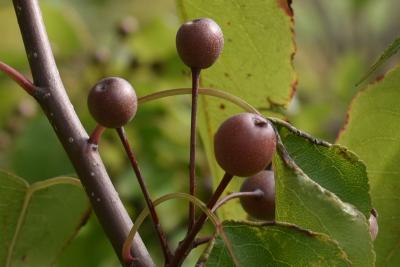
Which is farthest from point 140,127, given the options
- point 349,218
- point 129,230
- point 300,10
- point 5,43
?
point 300,10

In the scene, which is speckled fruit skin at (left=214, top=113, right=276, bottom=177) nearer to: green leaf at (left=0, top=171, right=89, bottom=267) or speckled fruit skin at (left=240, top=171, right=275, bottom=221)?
speckled fruit skin at (left=240, top=171, right=275, bottom=221)

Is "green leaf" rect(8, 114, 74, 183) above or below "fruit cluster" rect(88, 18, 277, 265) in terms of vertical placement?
below

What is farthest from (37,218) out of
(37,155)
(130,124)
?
(130,124)

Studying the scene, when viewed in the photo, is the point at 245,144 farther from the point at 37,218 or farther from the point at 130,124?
the point at 130,124

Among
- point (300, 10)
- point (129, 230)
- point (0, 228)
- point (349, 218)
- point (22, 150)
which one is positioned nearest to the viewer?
point (349, 218)

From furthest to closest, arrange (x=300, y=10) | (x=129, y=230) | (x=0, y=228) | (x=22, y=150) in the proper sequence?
(x=300, y=10) < (x=22, y=150) < (x=0, y=228) < (x=129, y=230)

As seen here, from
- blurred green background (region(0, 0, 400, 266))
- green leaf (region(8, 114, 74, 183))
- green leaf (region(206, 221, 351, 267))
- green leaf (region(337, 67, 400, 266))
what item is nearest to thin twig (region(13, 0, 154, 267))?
green leaf (region(206, 221, 351, 267))

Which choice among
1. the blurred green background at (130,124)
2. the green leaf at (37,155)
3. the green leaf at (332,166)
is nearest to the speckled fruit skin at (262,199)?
the green leaf at (332,166)

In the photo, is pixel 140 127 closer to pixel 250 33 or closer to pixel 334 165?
pixel 250 33
